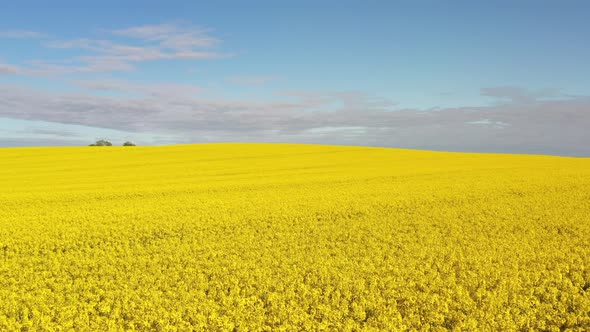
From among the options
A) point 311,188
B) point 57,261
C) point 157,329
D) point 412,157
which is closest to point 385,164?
point 412,157

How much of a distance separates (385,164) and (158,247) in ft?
82.7

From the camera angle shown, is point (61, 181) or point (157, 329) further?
point (61, 181)

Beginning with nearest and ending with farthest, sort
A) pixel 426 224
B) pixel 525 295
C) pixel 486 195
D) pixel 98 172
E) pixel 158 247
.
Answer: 1. pixel 525 295
2. pixel 158 247
3. pixel 426 224
4. pixel 486 195
5. pixel 98 172

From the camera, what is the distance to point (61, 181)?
27906 millimetres

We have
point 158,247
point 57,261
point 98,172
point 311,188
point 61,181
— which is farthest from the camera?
point 98,172

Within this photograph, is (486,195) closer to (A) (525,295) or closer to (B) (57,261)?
(A) (525,295)

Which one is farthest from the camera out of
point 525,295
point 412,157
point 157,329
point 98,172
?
point 412,157

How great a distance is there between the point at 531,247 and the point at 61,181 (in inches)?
970

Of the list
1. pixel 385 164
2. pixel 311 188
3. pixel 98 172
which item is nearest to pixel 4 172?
pixel 98 172

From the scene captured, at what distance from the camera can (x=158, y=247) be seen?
1204 cm

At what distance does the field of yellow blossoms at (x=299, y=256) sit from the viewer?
7.69 meters

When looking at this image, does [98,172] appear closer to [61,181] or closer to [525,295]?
[61,181]

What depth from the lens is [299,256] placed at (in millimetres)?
10562

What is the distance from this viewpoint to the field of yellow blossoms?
303 inches
